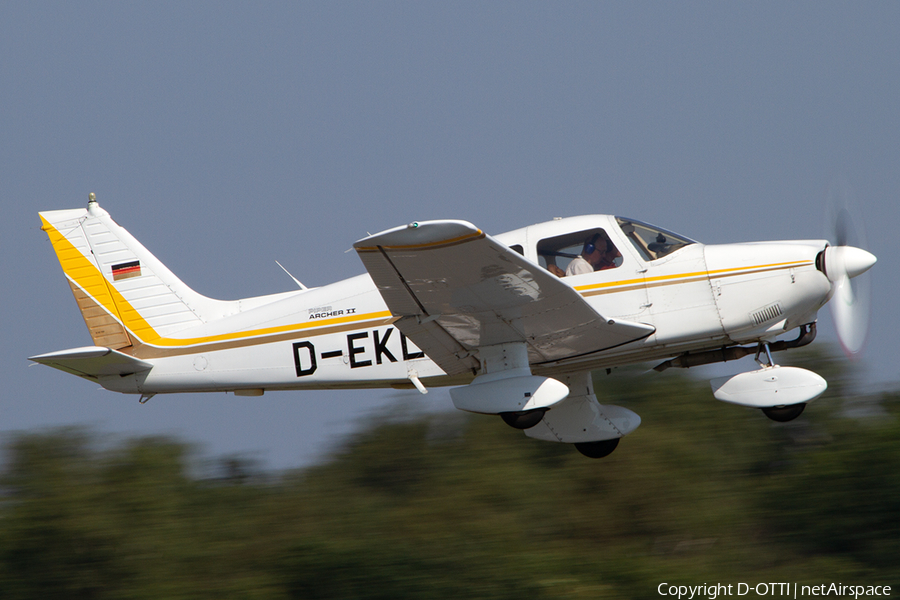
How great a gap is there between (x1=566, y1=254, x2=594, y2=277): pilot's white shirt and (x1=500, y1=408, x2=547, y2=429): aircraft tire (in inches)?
49.2

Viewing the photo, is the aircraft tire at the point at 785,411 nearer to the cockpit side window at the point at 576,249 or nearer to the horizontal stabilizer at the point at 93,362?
the cockpit side window at the point at 576,249

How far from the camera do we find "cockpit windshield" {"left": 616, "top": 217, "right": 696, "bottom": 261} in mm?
7852

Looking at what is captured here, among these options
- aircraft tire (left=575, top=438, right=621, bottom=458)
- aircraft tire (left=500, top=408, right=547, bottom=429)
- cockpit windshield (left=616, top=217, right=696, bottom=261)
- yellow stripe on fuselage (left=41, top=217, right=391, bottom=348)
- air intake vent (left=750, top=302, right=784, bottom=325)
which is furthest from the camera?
aircraft tire (left=575, top=438, right=621, bottom=458)

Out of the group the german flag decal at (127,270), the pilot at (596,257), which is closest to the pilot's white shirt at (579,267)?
the pilot at (596,257)

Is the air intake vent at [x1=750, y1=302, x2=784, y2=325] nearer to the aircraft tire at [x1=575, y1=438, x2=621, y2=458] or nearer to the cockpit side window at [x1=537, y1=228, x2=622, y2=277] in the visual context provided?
the cockpit side window at [x1=537, y1=228, x2=622, y2=277]

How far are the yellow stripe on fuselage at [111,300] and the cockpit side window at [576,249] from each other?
8.71 ft

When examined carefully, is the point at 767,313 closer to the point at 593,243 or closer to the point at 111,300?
the point at 593,243

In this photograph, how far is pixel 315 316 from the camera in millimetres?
8398

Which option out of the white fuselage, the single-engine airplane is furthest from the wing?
the white fuselage

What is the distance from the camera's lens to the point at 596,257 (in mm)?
7812

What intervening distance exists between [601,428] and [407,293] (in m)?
3.18

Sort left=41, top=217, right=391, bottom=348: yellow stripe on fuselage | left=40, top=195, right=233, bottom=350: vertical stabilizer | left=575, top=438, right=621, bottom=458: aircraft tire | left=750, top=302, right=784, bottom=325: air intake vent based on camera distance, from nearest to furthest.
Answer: left=750, top=302, right=784, bottom=325: air intake vent < left=41, top=217, right=391, bottom=348: yellow stripe on fuselage < left=40, top=195, right=233, bottom=350: vertical stabilizer < left=575, top=438, right=621, bottom=458: aircraft tire

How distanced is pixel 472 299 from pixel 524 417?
46.8 inches

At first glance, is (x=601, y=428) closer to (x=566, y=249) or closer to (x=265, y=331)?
(x=566, y=249)
